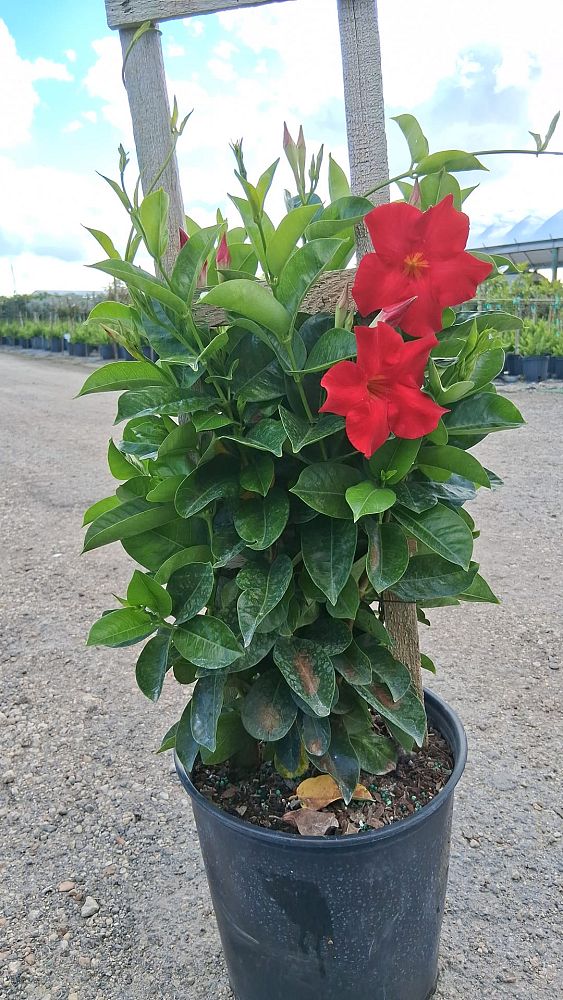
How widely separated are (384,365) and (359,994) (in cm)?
103

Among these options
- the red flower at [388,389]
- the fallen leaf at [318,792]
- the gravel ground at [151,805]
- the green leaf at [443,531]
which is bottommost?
the gravel ground at [151,805]

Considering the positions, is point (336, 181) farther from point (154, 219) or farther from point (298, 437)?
point (298, 437)

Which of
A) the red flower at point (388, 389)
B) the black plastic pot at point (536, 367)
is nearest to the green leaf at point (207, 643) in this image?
the red flower at point (388, 389)

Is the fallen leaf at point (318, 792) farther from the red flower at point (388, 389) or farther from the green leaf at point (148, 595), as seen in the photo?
the red flower at point (388, 389)

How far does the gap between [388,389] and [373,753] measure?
69cm

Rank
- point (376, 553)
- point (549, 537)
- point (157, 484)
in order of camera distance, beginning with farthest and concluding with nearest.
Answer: point (549, 537) → point (157, 484) → point (376, 553)

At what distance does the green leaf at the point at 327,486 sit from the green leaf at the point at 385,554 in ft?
0.15

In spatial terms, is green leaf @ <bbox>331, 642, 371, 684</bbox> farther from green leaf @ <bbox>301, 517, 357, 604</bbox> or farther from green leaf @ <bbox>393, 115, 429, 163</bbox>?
green leaf @ <bbox>393, 115, 429, 163</bbox>

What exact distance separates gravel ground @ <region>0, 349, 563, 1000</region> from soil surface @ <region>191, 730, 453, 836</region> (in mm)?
433

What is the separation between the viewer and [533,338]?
8.54 meters

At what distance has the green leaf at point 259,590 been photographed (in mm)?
965

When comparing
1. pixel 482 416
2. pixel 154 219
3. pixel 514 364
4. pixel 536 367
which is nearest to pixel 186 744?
pixel 482 416

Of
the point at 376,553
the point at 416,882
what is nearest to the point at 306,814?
the point at 416,882

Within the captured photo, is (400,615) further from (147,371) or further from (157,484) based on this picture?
(147,371)
